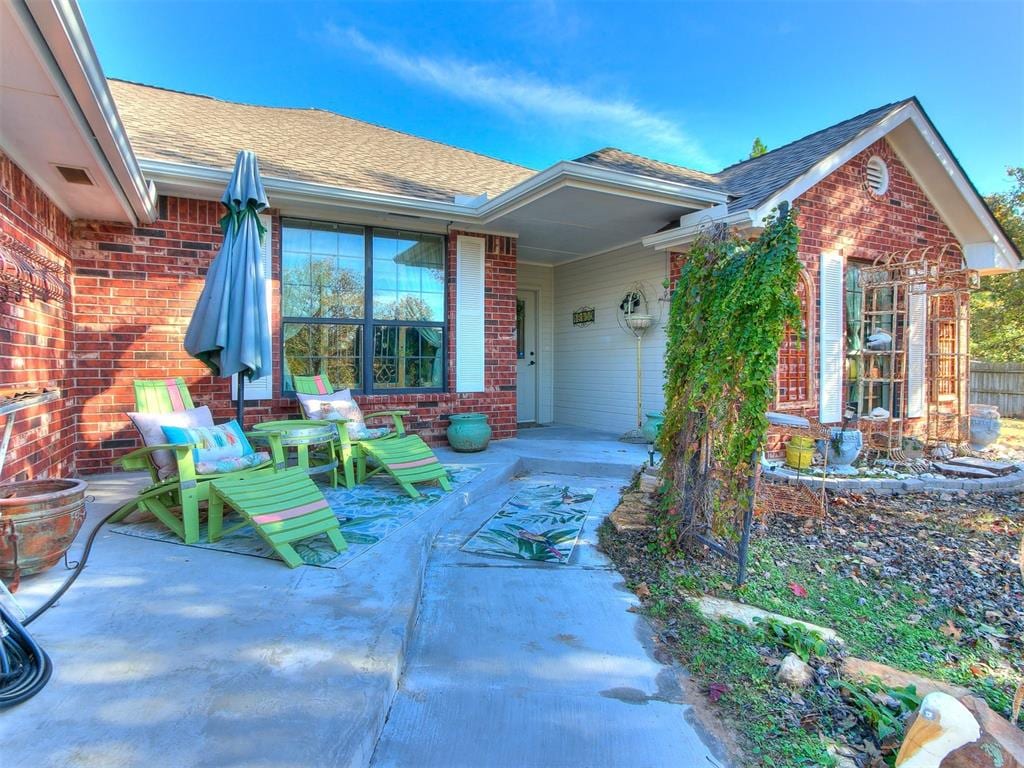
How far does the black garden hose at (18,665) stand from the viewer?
5.22ft

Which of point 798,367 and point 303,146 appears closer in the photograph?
point 798,367

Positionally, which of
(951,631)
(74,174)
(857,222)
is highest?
(857,222)

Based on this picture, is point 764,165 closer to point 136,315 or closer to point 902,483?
point 902,483

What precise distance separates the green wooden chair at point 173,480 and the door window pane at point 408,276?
2623 millimetres

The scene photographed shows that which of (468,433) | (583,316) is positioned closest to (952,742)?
(468,433)

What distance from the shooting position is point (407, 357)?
20.6 ft

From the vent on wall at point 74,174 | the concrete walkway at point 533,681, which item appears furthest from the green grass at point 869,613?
the vent on wall at point 74,174

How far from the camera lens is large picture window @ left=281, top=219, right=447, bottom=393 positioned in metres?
5.71

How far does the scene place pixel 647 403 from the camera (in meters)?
7.10

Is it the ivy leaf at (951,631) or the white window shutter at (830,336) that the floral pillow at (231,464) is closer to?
the ivy leaf at (951,631)

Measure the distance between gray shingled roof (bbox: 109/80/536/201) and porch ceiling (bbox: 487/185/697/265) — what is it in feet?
2.53

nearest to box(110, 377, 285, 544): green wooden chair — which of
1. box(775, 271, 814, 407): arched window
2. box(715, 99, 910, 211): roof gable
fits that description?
box(715, 99, 910, 211): roof gable

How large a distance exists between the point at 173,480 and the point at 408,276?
144 inches

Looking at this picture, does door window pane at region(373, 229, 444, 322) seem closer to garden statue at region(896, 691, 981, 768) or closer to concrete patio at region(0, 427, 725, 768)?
concrete patio at region(0, 427, 725, 768)
